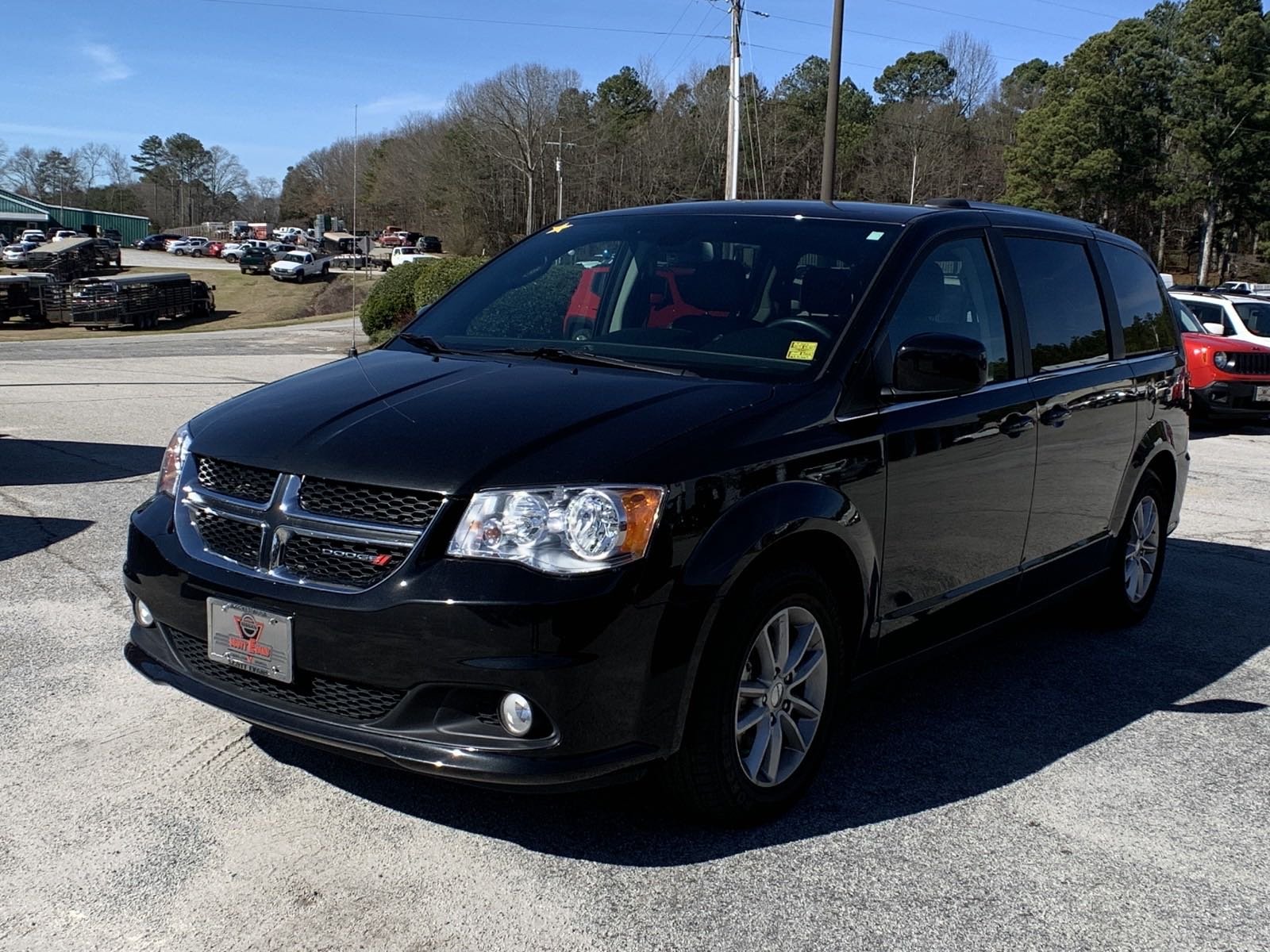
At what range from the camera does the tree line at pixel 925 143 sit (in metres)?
60.3

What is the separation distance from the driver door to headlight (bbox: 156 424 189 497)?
218 centimetres

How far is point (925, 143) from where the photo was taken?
8550 cm

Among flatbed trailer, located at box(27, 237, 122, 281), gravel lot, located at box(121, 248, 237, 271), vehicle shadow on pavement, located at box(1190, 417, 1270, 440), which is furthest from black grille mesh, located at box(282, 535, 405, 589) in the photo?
gravel lot, located at box(121, 248, 237, 271)

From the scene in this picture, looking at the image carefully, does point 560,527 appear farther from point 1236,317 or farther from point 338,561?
point 1236,317

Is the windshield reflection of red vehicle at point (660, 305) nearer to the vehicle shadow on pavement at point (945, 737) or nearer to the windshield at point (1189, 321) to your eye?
the vehicle shadow on pavement at point (945, 737)

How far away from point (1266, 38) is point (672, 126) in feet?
118

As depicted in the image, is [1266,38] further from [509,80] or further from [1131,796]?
[1131,796]

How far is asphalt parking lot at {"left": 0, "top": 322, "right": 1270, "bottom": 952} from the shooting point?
3.14 metres

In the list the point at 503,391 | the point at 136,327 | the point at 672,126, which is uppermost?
the point at 672,126

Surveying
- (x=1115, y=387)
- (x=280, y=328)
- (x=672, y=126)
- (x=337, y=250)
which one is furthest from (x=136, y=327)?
(x=672, y=126)

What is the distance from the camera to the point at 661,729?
10.8 feet

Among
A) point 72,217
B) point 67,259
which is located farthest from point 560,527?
point 72,217

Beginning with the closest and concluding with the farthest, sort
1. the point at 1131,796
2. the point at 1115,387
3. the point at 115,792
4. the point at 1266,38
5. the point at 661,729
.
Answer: the point at 661,729
the point at 115,792
the point at 1131,796
the point at 1115,387
the point at 1266,38

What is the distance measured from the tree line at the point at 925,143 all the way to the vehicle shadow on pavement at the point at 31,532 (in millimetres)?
39214
